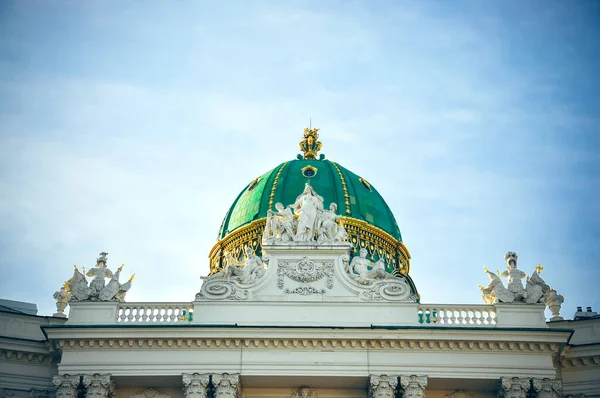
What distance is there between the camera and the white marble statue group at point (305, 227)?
103ft

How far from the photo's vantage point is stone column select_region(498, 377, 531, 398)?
95.1ft

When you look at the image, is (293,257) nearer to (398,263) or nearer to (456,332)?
(456,332)

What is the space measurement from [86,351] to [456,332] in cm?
1064

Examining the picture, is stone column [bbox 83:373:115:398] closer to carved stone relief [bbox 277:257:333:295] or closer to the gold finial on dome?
carved stone relief [bbox 277:257:333:295]

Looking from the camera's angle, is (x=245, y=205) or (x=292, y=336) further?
(x=245, y=205)

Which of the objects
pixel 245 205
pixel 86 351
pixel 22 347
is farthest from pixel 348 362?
pixel 245 205

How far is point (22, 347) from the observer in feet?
101

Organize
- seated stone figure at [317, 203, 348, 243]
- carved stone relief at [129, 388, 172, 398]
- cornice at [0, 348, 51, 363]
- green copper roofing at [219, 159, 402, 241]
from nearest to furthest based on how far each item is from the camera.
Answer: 1. carved stone relief at [129, 388, 172, 398]
2. cornice at [0, 348, 51, 363]
3. seated stone figure at [317, 203, 348, 243]
4. green copper roofing at [219, 159, 402, 241]

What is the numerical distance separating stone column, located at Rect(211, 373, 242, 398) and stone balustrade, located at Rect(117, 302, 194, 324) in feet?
7.24

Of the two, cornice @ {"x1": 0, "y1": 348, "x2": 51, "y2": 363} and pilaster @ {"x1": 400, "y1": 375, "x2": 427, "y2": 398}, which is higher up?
cornice @ {"x1": 0, "y1": 348, "x2": 51, "y2": 363}

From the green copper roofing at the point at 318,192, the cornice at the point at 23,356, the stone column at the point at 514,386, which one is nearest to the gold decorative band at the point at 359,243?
the green copper roofing at the point at 318,192

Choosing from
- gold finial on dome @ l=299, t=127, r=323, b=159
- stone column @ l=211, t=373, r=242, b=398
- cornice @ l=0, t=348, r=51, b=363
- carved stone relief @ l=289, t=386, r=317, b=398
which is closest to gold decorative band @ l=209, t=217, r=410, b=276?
gold finial on dome @ l=299, t=127, r=323, b=159

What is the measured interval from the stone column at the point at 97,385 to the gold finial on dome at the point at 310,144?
1652cm

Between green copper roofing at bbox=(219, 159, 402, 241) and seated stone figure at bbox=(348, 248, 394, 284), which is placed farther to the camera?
green copper roofing at bbox=(219, 159, 402, 241)
